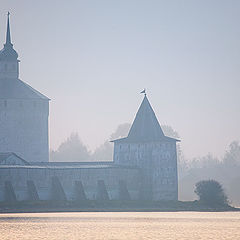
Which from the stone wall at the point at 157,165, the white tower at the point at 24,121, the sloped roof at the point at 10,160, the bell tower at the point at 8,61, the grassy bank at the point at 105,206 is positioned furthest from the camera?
the bell tower at the point at 8,61

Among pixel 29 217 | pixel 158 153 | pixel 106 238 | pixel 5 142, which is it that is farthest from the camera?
pixel 5 142

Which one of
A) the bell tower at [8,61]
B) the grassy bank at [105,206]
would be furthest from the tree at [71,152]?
the grassy bank at [105,206]

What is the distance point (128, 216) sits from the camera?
189 ft

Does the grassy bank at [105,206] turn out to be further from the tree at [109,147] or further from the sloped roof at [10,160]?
the tree at [109,147]

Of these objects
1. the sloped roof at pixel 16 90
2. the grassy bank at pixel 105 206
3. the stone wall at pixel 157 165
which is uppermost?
the sloped roof at pixel 16 90

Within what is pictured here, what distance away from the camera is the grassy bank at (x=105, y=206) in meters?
62.3

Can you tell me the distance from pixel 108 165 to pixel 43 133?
1048 cm

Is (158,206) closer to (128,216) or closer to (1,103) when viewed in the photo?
(128,216)

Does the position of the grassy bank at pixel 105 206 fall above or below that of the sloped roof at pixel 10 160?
below

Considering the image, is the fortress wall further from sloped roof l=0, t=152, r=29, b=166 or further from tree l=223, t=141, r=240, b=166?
tree l=223, t=141, r=240, b=166

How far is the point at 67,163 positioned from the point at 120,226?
24471 millimetres

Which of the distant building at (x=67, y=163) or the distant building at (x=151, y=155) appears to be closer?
the distant building at (x=67, y=163)

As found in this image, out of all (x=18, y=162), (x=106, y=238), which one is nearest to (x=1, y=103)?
(x=18, y=162)

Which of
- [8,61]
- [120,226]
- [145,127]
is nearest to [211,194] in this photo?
[145,127]
